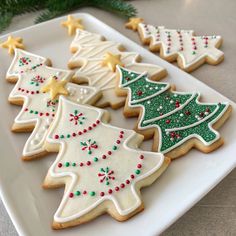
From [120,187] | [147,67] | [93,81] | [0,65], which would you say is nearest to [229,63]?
[147,67]

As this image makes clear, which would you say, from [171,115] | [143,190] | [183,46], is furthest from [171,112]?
[183,46]

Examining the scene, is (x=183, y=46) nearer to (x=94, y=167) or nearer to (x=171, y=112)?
(x=171, y=112)

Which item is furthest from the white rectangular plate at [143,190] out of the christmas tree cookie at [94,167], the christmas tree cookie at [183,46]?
the christmas tree cookie at [183,46]

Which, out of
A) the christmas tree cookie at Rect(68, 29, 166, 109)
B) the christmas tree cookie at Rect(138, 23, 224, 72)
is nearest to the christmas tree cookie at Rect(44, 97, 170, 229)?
the christmas tree cookie at Rect(68, 29, 166, 109)

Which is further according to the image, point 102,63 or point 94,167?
point 102,63

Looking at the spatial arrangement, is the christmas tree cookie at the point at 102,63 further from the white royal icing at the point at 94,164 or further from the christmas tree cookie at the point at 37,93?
Result: the white royal icing at the point at 94,164
